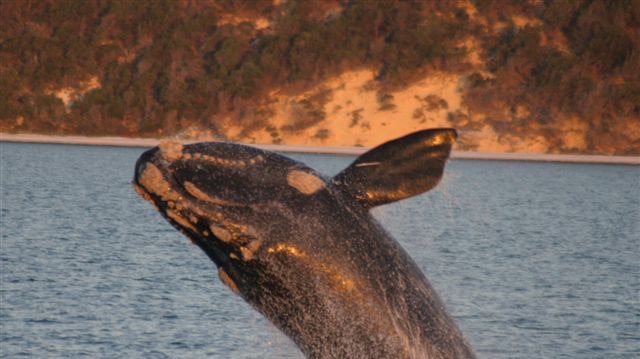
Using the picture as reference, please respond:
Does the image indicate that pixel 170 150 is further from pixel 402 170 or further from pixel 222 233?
pixel 402 170

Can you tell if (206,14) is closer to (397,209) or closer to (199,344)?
(199,344)

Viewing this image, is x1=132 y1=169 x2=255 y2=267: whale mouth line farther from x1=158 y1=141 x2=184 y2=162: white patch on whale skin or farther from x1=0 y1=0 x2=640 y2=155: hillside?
x1=0 y1=0 x2=640 y2=155: hillside

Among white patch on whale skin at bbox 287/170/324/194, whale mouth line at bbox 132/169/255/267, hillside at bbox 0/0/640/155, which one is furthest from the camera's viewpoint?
hillside at bbox 0/0/640/155

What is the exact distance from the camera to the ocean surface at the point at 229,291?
16.3m

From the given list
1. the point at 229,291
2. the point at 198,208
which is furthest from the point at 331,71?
the point at 198,208

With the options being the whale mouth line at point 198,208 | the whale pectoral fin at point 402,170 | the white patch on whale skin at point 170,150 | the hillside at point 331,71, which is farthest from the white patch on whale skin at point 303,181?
the hillside at point 331,71

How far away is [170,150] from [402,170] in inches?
49.4

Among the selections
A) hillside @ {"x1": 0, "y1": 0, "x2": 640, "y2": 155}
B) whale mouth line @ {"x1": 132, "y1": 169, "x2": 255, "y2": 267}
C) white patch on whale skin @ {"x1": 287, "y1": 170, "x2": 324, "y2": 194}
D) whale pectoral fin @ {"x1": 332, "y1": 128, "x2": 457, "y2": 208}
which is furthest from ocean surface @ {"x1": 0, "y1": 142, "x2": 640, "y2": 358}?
hillside @ {"x1": 0, "y1": 0, "x2": 640, "y2": 155}

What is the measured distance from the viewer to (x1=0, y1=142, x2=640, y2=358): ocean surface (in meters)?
16.3

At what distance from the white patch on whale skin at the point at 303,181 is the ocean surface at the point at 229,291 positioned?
0.98 meters

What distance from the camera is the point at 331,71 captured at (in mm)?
62812

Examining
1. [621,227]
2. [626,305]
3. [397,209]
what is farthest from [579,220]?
[397,209]

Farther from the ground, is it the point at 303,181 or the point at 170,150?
the point at 170,150

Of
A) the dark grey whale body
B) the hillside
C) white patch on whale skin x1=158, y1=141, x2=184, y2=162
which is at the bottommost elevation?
the hillside
